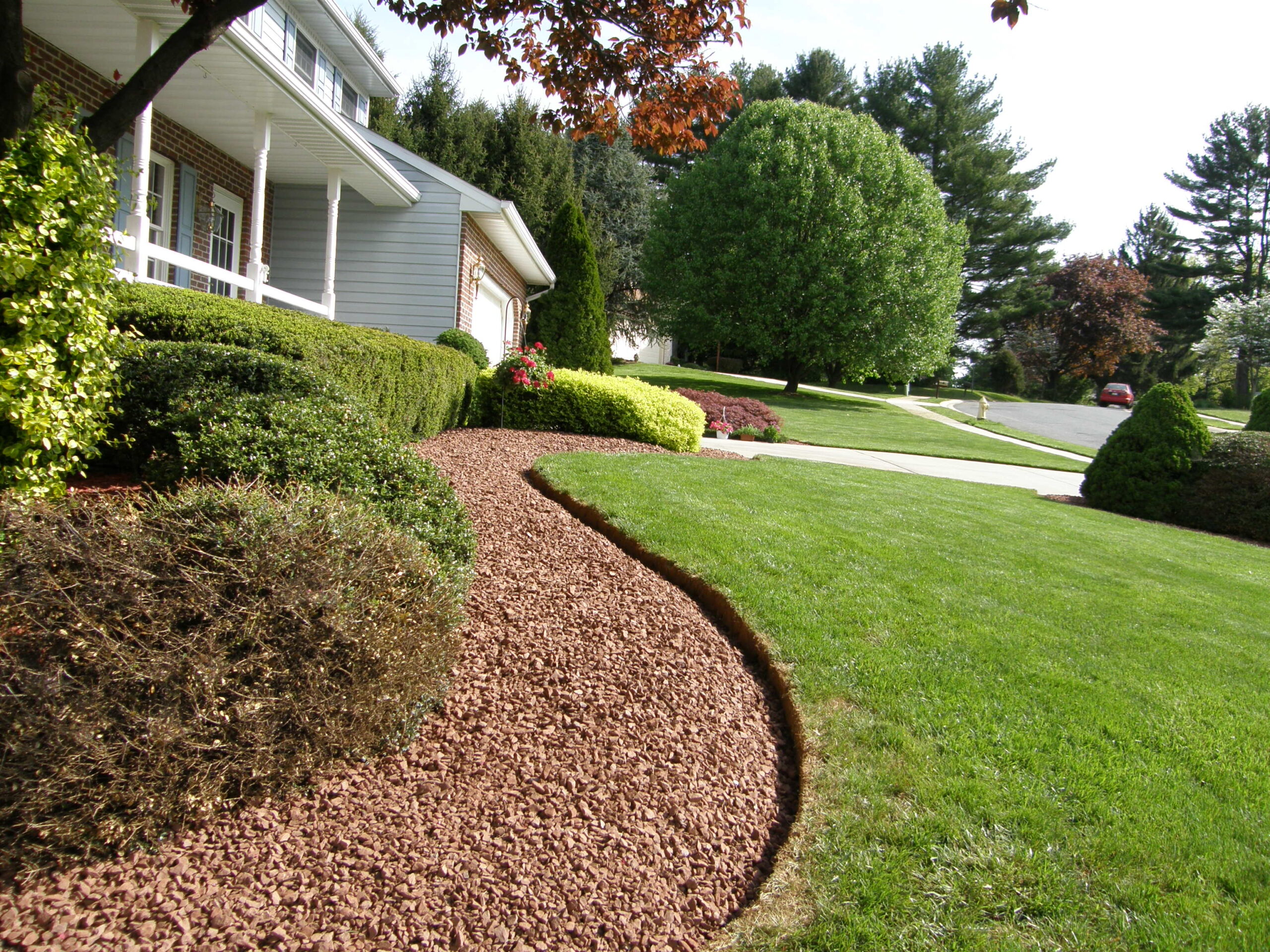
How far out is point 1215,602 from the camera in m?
5.39

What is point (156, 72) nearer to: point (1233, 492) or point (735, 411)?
point (1233, 492)

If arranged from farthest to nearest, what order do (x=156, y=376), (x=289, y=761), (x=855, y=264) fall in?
1. (x=855, y=264)
2. (x=156, y=376)
3. (x=289, y=761)

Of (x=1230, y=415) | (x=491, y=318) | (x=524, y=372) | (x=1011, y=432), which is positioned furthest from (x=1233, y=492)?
(x=1230, y=415)

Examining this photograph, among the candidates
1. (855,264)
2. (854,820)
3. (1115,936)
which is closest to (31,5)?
(854,820)

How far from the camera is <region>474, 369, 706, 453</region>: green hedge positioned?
33.9ft

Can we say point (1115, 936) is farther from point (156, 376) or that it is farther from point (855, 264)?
point (855, 264)

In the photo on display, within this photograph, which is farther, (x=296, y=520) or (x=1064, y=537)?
(x=1064, y=537)

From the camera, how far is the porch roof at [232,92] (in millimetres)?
6867

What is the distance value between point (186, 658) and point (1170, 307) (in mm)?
51910

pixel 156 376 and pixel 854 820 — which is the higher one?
pixel 156 376

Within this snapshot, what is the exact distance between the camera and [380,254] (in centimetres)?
1295

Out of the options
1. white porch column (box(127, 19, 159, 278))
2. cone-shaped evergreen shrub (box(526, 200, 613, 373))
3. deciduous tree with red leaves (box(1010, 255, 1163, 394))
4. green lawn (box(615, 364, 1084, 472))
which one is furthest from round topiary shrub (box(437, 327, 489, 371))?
deciduous tree with red leaves (box(1010, 255, 1163, 394))

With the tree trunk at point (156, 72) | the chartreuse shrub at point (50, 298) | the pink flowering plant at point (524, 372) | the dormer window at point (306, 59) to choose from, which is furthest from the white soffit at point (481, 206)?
the chartreuse shrub at point (50, 298)

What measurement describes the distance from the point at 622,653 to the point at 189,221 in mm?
8999
